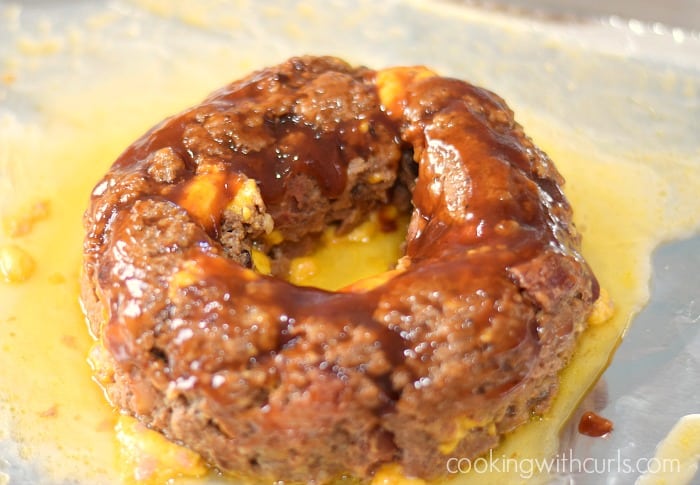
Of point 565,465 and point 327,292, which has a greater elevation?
point 327,292

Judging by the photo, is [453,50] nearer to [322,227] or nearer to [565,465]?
[322,227]

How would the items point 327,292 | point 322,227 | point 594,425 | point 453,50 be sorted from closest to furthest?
1. point 327,292
2. point 594,425
3. point 322,227
4. point 453,50

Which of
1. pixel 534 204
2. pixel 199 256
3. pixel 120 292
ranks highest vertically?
pixel 534 204

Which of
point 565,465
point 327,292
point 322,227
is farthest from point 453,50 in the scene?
point 565,465

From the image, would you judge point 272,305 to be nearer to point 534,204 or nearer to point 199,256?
point 199,256

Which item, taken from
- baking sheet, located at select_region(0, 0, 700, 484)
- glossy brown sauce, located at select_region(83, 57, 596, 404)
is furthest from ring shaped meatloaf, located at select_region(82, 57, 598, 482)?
baking sheet, located at select_region(0, 0, 700, 484)

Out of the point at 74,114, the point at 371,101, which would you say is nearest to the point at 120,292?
the point at 371,101

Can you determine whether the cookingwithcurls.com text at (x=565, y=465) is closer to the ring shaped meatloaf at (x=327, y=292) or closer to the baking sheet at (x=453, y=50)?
the ring shaped meatloaf at (x=327, y=292)
